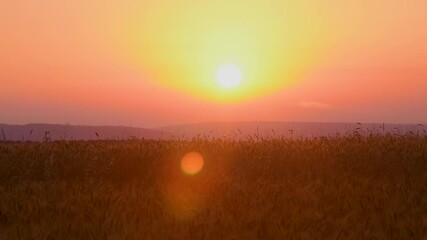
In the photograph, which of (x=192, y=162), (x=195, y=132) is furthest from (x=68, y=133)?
(x=192, y=162)

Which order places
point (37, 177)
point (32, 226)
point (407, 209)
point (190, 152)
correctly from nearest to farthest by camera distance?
point (32, 226) < point (407, 209) < point (37, 177) < point (190, 152)

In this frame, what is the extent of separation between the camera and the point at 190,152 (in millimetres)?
9539

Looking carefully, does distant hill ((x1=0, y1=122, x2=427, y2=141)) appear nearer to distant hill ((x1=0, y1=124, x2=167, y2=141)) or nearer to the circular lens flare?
distant hill ((x1=0, y1=124, x2=167, y2=141))

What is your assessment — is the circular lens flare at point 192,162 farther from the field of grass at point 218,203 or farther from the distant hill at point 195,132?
the distant hill at point 195,132

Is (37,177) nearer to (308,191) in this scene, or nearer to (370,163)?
(308,191)

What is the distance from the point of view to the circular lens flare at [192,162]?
343 inches

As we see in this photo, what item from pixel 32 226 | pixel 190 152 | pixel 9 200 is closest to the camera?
pixel 32 226

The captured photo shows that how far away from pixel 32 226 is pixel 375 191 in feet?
11.1

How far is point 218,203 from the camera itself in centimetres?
482

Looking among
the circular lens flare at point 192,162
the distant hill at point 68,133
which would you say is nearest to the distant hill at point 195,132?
the distant hill at point 68,133

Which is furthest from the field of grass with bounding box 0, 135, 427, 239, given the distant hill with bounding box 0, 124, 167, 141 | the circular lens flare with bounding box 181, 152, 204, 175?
the distant hill with bounding box 0, 124, 167, 141

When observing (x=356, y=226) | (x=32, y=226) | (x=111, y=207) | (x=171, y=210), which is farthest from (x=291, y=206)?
(x=32, y=226)

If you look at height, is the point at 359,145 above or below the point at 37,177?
above

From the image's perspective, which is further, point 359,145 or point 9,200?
point 359,145
